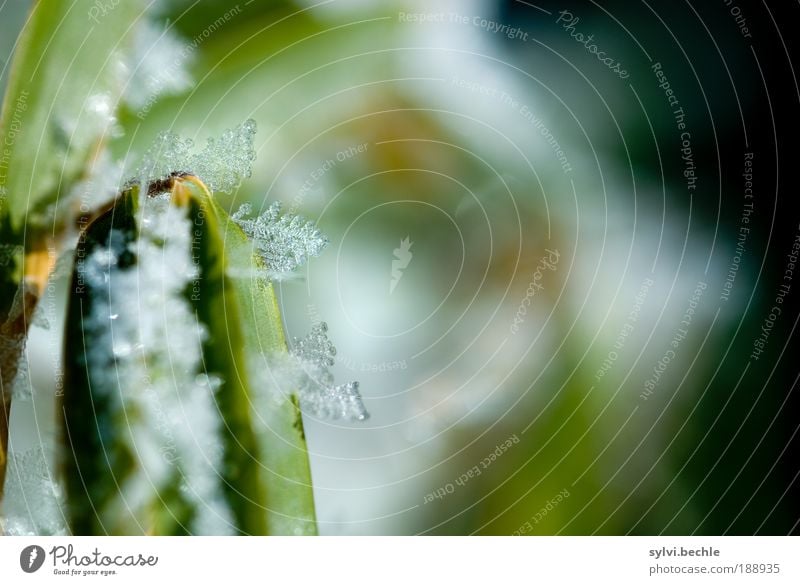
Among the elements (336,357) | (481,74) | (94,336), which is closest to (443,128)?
(481,74)

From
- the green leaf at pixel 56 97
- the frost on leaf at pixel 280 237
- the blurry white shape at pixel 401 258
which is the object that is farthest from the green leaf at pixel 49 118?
the blurry white shape at pixel 401 258

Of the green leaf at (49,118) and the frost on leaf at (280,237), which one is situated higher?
the green leaf at (49,118)

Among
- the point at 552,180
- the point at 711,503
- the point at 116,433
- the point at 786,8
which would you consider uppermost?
the point at 786,8

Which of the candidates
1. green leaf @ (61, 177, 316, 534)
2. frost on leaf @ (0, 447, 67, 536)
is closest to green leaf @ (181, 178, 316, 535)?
green leaf @ (61, 177, 316, 534)

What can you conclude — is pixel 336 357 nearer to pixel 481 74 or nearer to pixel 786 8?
pixel 481 74
